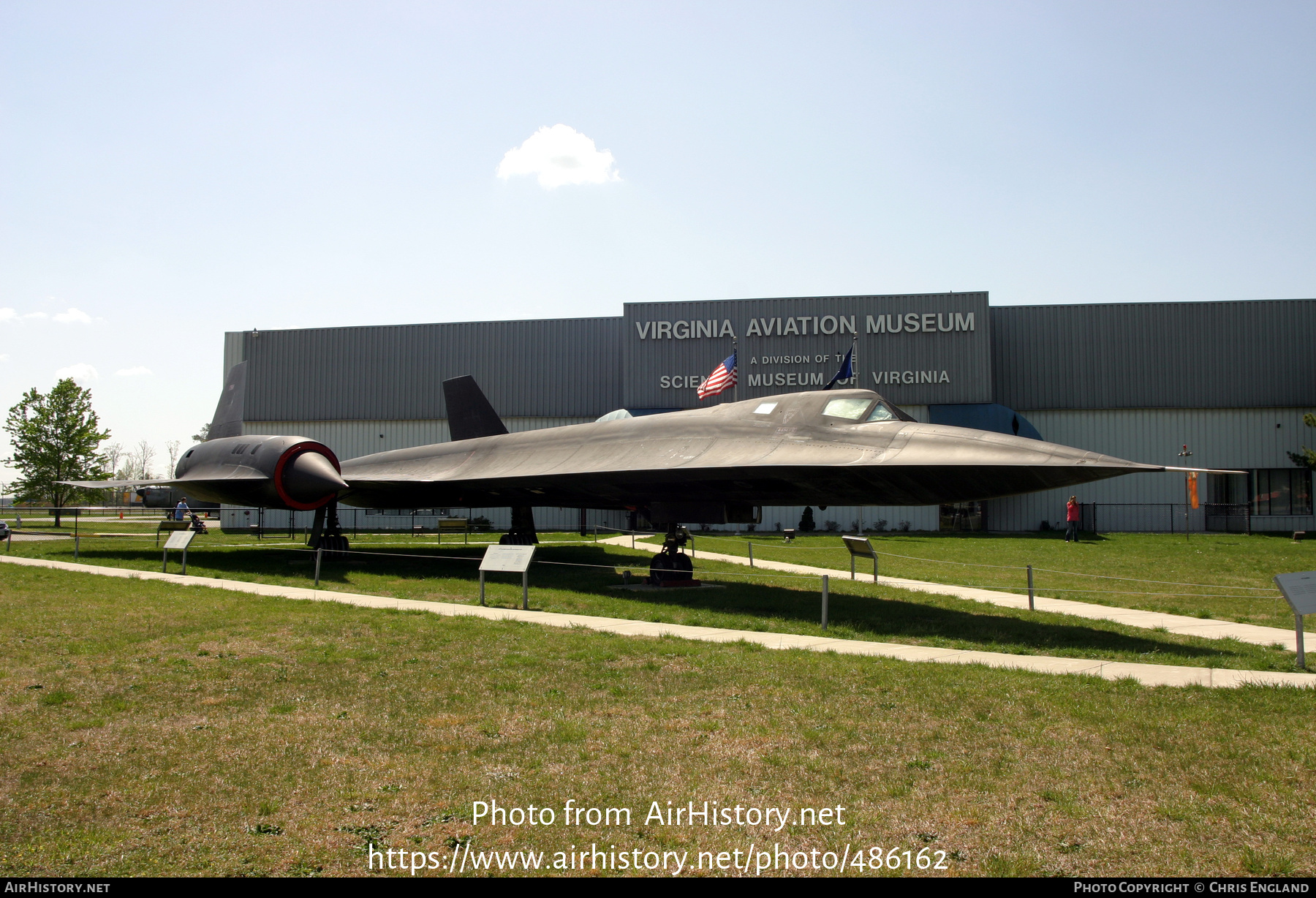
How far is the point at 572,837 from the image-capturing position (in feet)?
12.9

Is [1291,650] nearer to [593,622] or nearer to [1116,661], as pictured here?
[1116,661]

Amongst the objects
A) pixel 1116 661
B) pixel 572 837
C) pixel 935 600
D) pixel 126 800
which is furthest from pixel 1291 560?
pixel 126 800

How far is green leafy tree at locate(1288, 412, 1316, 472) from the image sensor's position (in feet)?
107

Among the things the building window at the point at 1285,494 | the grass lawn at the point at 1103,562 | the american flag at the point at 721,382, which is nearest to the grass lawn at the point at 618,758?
the grass lawn at the point at 1103,562

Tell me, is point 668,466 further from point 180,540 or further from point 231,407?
point 231,407

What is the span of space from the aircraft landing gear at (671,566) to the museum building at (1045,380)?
20657 mm

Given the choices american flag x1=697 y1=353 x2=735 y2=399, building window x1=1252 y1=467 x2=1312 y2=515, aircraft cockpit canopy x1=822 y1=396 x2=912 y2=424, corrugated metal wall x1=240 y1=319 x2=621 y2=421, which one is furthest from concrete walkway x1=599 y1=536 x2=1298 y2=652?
building window x1=1252 y1=467 x2=1312 y2=515

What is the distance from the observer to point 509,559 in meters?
11.9

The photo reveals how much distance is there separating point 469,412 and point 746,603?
1166 centimetres

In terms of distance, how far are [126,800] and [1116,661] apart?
816cm

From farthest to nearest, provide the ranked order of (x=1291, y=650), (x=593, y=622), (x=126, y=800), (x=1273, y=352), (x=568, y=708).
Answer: (x=1273, y=352), (x=593, y=622), (x=1291, y=650), (x=568, y=708), (x=126, y=800)

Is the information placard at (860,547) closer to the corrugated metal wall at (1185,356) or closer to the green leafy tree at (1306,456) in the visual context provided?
the corrugated metal wall at (1185,356)

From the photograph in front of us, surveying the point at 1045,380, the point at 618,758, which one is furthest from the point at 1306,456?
the point at 618,758

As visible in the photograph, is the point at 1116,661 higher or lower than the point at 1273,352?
lower
